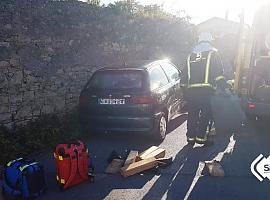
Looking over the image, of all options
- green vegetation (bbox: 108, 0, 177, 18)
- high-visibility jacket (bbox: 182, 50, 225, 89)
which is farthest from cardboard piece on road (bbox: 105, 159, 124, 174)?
green vegetation (bbox: 108, 0, 177, 18)

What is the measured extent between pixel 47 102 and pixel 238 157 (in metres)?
4.26

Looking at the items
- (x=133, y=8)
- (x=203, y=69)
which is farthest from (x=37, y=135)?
(x=133, y=8)

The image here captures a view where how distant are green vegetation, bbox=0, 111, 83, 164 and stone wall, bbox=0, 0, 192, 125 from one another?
0.81 feet

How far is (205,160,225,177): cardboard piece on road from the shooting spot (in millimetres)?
5145

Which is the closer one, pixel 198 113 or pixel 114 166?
pixel 114 166

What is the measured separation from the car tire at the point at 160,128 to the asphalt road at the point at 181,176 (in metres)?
0.13

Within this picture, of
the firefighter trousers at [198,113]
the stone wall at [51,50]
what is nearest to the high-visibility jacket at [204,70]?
the firefighter trousers at [198,113]

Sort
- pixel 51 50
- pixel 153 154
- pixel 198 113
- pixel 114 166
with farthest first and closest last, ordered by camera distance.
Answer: pixel 51 50
pixel 198 113
pixel 153 154
pixel 114 166

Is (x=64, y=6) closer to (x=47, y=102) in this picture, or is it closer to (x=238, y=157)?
(x=47, y=102)

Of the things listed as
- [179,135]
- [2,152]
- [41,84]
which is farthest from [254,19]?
[2,152]

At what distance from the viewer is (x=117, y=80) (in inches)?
273

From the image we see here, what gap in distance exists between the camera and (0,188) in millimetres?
4875

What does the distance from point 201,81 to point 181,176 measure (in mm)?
1972

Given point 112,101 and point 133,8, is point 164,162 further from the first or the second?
point 133,8
